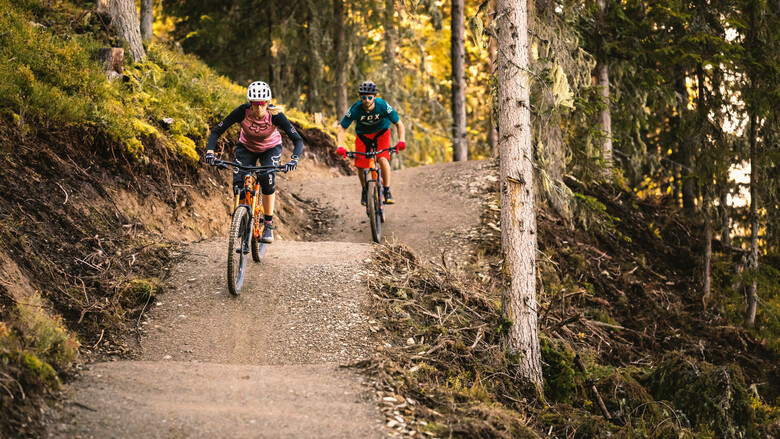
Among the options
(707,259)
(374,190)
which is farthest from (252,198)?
(707,259)

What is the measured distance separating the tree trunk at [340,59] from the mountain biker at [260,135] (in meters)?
12.0

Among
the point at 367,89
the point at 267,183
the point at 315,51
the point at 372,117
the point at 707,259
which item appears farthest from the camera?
the point at 315,51

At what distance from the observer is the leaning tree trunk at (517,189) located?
7746 millimetres

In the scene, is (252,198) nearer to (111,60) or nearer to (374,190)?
(374,190)

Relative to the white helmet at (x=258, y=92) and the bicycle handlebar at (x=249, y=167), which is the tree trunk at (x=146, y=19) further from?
the bicycle handlebar at (x=249, y=167)

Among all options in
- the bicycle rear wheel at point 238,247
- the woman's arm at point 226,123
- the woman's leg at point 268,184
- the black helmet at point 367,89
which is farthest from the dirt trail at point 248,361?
the black helmet at point 367,89

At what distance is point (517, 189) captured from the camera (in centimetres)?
777

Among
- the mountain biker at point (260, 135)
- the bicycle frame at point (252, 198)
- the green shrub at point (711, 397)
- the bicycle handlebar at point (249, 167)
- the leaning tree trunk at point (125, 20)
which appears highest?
the leaning tree trunk at point (125, 20)

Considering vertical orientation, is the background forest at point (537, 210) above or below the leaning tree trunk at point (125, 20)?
below

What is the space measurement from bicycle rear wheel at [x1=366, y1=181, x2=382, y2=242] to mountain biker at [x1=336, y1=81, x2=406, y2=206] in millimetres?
222

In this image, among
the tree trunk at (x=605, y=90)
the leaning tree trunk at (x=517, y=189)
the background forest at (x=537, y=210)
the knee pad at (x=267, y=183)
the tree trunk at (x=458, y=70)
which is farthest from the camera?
the tree trunk at (x=458, y=70)

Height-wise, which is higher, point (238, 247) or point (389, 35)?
point (389, 35)

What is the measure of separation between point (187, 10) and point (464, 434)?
61.3ft

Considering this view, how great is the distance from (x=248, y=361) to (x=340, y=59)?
15205mm
